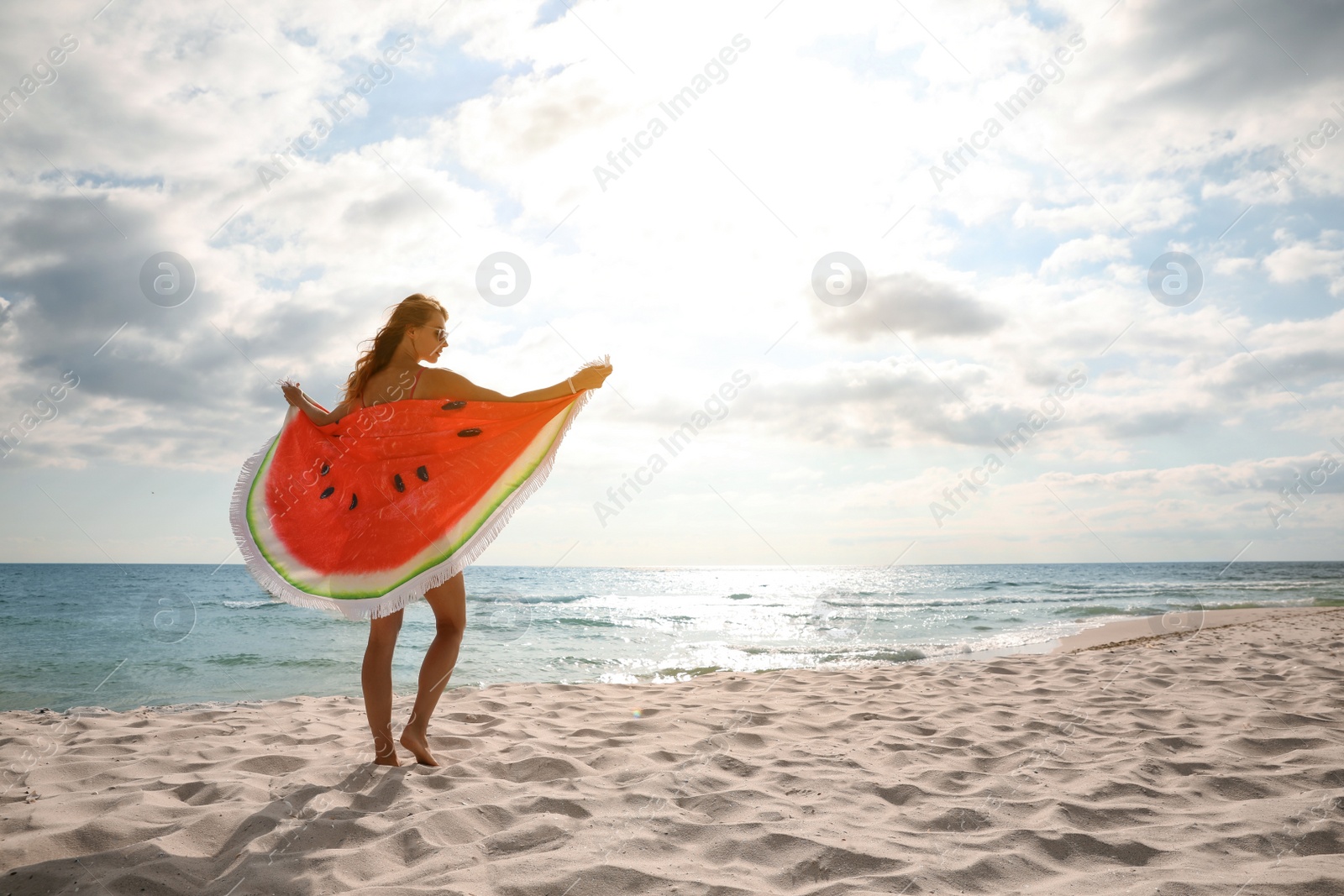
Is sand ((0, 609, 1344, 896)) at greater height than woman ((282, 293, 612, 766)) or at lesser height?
lesser

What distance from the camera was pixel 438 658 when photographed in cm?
340

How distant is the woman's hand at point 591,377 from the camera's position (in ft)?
11.8

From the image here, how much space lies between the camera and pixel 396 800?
2.91 m

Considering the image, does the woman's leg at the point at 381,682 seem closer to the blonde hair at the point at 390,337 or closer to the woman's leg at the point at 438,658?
the woman's leg at the point at 438,658

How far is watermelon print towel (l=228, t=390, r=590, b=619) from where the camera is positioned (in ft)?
10.6

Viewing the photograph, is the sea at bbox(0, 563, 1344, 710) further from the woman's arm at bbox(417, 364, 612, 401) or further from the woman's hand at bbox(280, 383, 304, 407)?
the woman's arm at bbox(417, 364, 612, 401)

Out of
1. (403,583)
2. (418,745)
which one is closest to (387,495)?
(403,583)

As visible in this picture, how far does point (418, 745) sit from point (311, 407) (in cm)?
181

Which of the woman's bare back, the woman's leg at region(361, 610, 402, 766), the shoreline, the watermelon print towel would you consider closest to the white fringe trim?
the watermelon print towel

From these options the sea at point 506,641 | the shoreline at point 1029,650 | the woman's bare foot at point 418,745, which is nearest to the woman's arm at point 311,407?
the woman's bare foot at point 418,745

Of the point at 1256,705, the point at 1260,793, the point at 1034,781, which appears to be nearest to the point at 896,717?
the point at 1034,781

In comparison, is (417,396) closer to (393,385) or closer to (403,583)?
(393,385)

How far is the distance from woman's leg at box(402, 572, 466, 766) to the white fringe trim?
6.8 inches

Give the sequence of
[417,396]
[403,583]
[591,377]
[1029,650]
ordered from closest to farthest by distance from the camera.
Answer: [403,583]
[417,396]
[591,377]
[1029,650]
